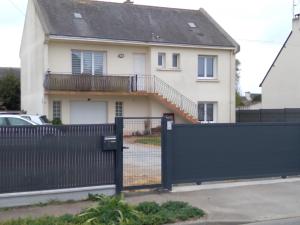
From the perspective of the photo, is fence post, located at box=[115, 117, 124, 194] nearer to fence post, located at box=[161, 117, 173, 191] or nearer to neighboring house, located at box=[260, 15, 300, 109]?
fence post, located at box=[161, 117, 173, 191]

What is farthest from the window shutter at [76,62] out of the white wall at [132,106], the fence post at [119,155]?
the fence post at [119,155]

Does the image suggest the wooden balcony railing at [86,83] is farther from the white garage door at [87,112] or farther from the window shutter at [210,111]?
the window shutter at [210,111]

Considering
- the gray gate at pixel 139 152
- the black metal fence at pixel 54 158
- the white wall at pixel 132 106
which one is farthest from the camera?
the white wall at pixel 132 106

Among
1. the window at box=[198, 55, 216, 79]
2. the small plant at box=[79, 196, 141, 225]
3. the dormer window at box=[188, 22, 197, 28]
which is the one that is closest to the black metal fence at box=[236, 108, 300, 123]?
the window at box=[198, 55, 216, 79]

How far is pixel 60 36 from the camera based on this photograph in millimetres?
29594

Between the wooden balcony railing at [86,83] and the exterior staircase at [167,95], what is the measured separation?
0.99 m

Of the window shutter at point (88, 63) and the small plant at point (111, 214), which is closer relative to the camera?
the small plant at point (111, 214)

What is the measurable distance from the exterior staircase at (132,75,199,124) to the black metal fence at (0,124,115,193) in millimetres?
20880

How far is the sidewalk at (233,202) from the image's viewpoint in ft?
31.5

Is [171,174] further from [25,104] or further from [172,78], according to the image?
[25,104]

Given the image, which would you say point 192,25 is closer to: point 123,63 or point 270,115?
point 123,63

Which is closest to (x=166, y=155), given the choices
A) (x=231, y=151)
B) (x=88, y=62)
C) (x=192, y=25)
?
(x=231, y=151)

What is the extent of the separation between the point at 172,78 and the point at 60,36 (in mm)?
7954

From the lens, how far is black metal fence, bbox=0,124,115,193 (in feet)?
33.5
